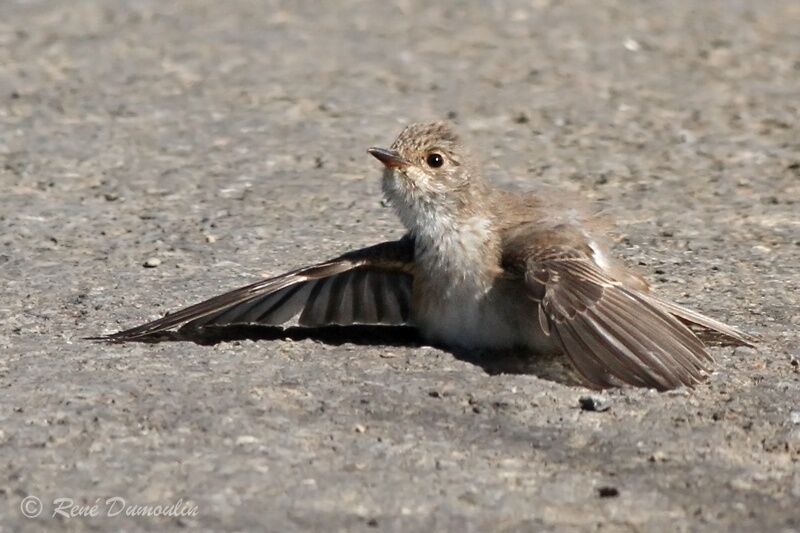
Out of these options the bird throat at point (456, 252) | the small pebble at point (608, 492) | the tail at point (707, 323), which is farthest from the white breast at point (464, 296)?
the small pebble at point (608, 492)

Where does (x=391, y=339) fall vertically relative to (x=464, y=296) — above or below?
below

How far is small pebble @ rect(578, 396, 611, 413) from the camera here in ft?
20.0

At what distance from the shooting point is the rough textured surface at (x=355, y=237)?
212 inches

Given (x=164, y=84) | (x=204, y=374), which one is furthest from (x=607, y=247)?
(x=164, y=84)

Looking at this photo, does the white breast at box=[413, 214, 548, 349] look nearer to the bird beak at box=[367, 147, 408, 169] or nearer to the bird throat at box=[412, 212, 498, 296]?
the bird throat at box=[412, 212, 498, 296]

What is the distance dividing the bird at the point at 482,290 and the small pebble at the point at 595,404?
91 millimetres

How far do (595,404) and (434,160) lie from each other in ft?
6.02

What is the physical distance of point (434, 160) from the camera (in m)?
7.50

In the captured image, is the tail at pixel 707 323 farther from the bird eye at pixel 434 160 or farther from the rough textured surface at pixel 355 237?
the bird eye at pixel 434 160

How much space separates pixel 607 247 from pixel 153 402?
7.94 feet

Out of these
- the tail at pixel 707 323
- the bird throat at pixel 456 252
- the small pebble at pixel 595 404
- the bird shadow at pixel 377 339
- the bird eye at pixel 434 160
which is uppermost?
the bird eye at pixel 434 160

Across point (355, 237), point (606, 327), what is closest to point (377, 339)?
point (606, 327)

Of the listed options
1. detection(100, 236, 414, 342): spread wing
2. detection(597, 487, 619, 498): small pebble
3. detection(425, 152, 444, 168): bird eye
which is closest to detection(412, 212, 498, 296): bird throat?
Result: detection(100, 236, 414, 342): spread wing

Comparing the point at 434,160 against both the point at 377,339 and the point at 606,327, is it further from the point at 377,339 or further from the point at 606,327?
the point at 606,327
